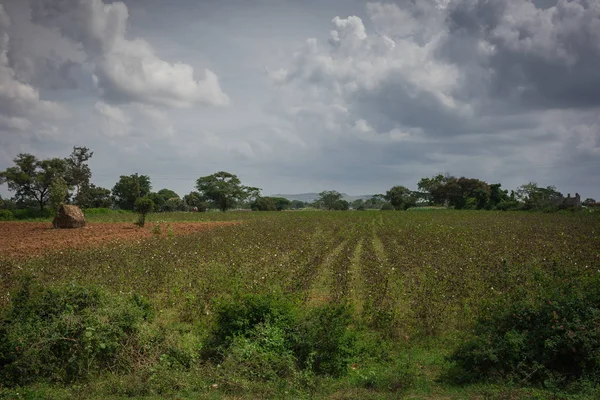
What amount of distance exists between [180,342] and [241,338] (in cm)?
101

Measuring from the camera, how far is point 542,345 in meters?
6.09

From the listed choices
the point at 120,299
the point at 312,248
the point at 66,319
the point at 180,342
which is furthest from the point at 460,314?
the point at 312,248

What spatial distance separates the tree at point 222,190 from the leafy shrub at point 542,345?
2905 inches

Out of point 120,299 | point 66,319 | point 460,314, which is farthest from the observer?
point 460,314

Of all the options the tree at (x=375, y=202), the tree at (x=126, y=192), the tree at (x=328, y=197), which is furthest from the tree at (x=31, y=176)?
the tree at (x=375, y=202)

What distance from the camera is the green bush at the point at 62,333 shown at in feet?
20.1

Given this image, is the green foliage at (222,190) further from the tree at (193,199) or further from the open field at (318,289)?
the open field at (318,289)

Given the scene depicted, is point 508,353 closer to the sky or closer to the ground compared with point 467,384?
closer to the sky

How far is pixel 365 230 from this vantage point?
26016mm

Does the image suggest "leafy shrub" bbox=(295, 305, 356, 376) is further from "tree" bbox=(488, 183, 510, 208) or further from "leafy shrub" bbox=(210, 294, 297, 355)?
"tree" bbox=(488, 183, 510, 208)

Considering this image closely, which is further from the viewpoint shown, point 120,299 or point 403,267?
point 403,267

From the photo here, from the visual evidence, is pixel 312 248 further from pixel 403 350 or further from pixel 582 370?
pixel 582 370

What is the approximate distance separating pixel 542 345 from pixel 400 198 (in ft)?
257

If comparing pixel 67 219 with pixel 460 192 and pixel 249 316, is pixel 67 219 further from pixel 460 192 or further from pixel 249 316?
pixel 460 192
